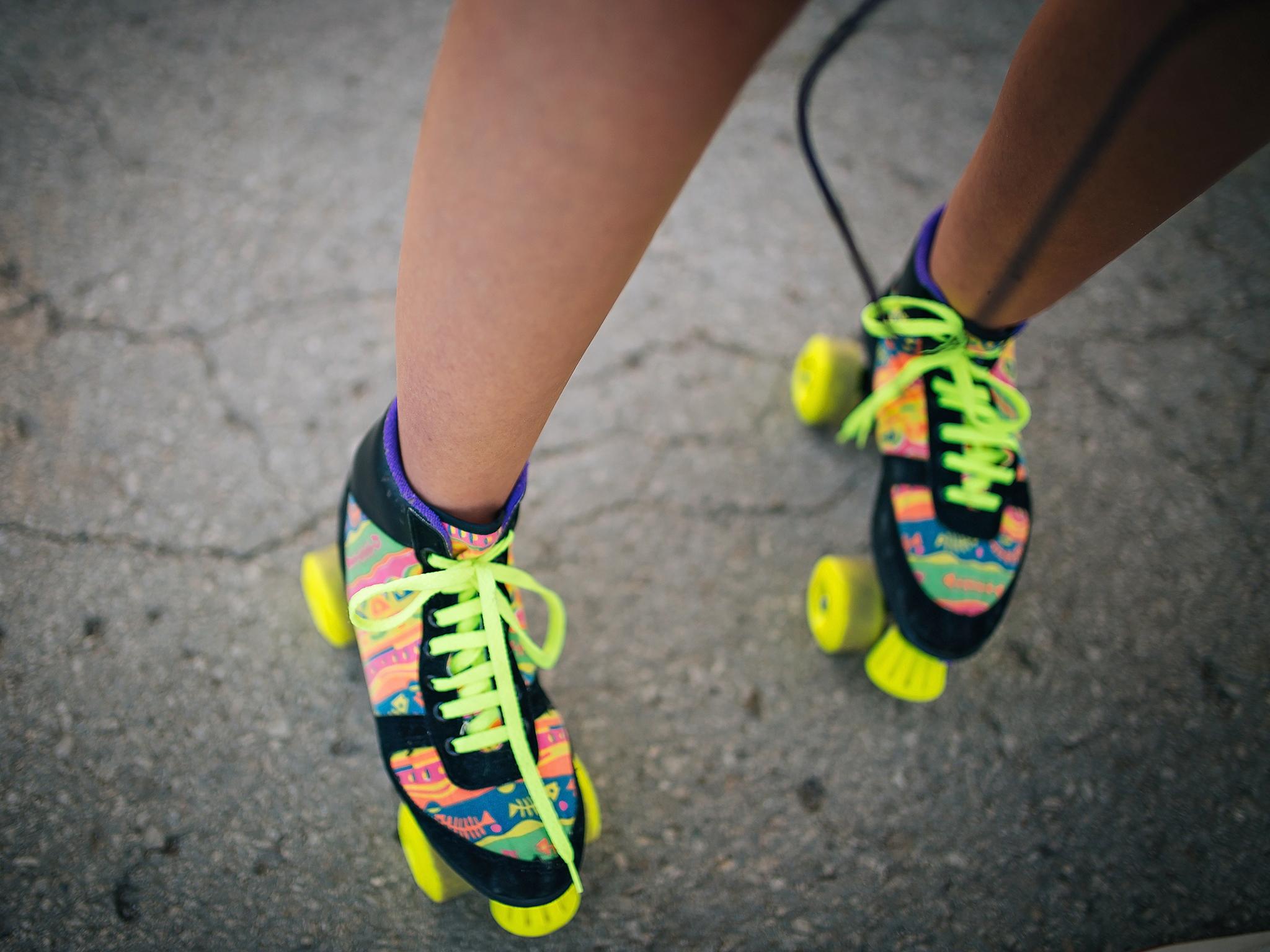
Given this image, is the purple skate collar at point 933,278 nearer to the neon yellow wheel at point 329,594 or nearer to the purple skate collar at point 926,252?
the purple skate collar at point 926,252

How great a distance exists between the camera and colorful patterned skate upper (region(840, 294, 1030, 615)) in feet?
2.63

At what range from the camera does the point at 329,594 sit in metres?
0.78

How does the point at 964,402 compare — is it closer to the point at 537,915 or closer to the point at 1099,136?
the point at 1099,136

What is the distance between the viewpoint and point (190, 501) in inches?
35.6

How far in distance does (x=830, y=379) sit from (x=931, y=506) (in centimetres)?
25

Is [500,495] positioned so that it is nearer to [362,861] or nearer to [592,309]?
[592,309]

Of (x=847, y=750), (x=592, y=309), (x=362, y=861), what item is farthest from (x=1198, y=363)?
(x=362, y=861)

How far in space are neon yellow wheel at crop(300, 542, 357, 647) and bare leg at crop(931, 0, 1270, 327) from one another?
756 mm

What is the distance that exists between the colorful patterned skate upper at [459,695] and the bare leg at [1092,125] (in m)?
0.58

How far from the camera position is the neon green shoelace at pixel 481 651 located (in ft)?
2.06

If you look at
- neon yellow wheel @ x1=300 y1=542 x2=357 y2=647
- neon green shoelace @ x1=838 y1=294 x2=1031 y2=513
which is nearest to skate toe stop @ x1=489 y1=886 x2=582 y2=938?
neon yellow wheel @ x1=300 y1=542 x2=357 y2=647

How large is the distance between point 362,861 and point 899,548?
0.65 meters

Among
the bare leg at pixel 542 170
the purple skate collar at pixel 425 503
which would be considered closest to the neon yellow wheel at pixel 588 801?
the purple skate collar at pixel 425 503

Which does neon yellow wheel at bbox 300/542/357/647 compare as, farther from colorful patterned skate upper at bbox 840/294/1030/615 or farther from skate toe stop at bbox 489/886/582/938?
colorful patterned skate upper at bbox 840/294/1030/615
